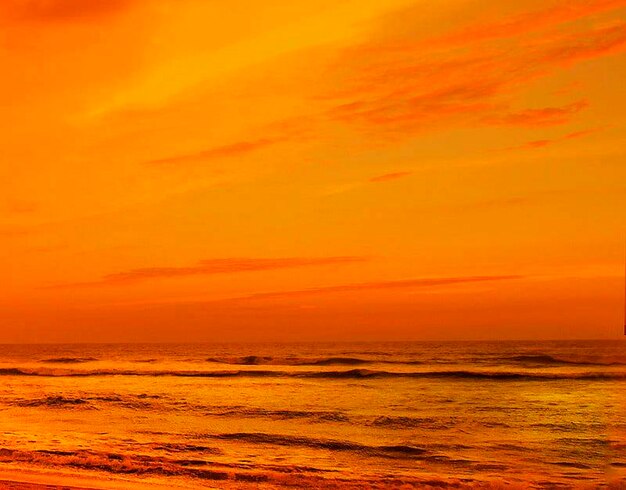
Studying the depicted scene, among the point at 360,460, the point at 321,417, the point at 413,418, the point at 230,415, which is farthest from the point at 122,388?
the point at 360,460

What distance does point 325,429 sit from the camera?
60.2ft

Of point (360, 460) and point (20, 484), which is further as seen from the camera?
point (360, 460)

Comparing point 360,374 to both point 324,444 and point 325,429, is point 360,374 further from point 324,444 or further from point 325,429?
point 324,444

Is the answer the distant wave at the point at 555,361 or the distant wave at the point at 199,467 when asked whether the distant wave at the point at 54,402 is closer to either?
the distant wave at the point at 199,467

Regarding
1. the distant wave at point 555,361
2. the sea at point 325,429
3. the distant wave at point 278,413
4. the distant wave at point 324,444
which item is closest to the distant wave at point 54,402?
the sea at point 325,429

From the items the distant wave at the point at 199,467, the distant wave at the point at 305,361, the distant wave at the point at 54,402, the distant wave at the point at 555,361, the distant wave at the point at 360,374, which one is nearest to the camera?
the distant wave at the point at 199,467

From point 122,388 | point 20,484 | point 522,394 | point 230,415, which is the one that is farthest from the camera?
point 122,388

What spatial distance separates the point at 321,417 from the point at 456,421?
12.5ft

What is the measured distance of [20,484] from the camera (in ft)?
34.3

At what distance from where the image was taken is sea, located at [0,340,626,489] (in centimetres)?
1212

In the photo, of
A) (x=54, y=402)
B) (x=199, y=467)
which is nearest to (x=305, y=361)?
(x=54, y=402)

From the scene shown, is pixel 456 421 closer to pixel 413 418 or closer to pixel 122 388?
pixel 413 418

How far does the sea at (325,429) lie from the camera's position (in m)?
12.1

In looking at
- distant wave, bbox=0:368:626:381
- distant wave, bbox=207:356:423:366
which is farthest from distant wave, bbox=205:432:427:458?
distant wave, bbox=207:356:423:366
